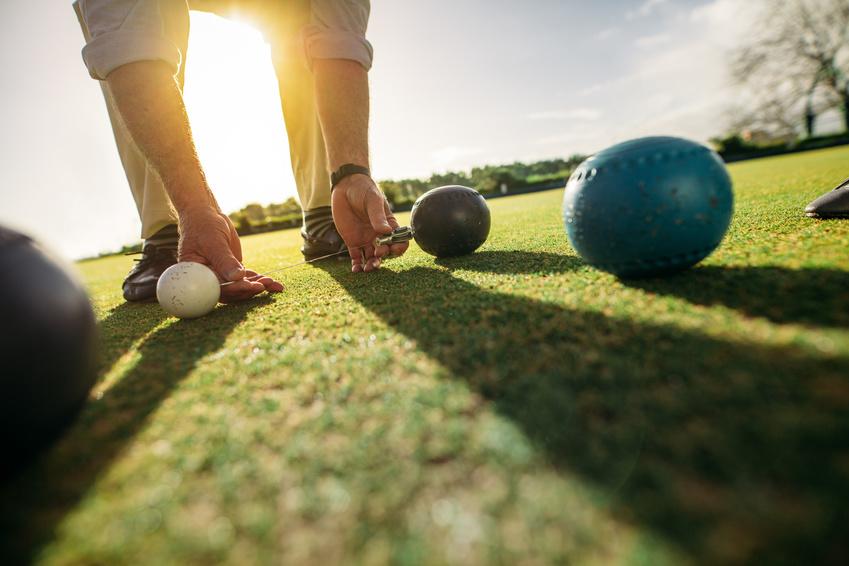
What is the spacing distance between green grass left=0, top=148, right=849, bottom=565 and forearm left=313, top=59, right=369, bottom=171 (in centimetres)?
155

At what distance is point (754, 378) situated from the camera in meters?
0.95

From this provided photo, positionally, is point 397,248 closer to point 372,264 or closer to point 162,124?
point 372,264

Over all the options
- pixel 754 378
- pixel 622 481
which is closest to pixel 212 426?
pixel 622 481

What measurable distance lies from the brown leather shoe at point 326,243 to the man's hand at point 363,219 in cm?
78

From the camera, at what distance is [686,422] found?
0.84 meters

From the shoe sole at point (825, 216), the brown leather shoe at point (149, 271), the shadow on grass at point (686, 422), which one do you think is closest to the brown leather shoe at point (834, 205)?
the shoe sole at point (825, 216)

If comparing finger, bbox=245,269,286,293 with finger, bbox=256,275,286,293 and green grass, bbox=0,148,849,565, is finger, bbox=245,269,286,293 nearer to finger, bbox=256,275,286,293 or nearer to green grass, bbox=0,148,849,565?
finger, bbox=256,275,286,293

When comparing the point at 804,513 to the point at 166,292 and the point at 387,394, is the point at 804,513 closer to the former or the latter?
the point at 387,394

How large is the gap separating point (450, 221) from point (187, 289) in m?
1.68

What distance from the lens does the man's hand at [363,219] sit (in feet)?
8.47

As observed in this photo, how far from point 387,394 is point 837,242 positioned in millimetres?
2226

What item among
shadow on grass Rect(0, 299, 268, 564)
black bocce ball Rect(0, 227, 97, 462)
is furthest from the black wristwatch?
black bocce ball Rect(0, 227, 97, 462)

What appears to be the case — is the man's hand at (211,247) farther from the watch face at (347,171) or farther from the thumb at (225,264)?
the watch face at (347,171)

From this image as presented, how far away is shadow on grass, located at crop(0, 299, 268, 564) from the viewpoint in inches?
31.1
